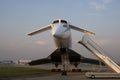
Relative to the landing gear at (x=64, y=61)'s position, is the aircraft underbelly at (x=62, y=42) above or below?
above

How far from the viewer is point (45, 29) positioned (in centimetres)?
2609

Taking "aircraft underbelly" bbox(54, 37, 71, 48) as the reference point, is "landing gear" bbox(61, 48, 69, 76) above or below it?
below

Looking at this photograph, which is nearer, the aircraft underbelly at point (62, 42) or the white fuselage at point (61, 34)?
the white fuselage at point (61, 34)

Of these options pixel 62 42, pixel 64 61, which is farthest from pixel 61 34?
pixel 64 61

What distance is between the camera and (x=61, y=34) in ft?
72.3

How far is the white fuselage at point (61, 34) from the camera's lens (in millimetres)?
21938

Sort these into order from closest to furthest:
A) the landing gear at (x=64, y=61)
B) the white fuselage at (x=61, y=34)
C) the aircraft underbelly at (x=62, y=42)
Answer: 1. the white fuselage at (x=61, y=34)
2. the aircraft underbelly at (x=62, y=42)
3. the landing gear at (x=64, y=61)

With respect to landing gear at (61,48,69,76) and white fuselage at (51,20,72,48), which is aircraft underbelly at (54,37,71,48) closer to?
white fuselage at (51,20,72,48)

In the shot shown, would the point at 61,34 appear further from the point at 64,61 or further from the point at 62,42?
the point at 64,61

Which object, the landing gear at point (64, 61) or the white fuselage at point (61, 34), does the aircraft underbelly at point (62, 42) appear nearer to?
the white fuselage at point (61, 34)

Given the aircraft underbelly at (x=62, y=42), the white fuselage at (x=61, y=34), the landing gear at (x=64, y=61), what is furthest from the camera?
the landing gear at (x=64, y=61)

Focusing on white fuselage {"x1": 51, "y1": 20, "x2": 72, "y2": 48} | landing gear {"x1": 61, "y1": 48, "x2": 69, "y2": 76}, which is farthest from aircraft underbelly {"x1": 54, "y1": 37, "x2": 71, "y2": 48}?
Answer: landing gear {"x1": 61, "y1": 48, "x2": 69, "y2": 76}

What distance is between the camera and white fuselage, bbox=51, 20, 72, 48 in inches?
864

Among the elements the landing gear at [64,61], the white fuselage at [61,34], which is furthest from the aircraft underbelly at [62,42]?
the landing gear at [64,61]
